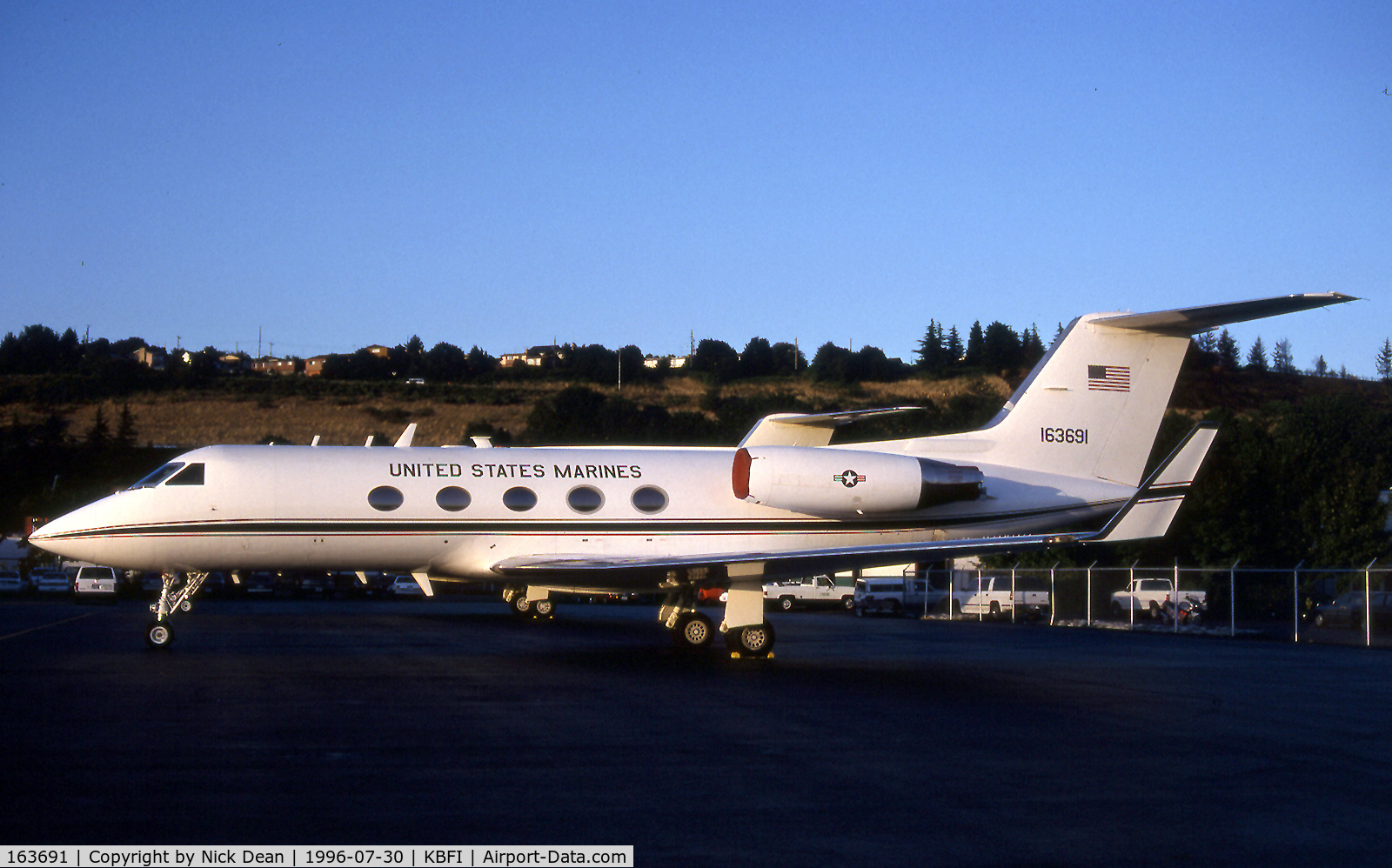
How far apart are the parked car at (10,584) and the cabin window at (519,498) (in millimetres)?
39572

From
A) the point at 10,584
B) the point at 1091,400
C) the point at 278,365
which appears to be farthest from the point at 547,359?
the point at 1091,400

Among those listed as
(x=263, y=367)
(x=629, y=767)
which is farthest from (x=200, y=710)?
(x=263, y=367)

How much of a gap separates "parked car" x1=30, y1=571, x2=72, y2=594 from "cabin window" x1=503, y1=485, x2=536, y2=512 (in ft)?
122

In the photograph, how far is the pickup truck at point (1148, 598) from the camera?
31234mm

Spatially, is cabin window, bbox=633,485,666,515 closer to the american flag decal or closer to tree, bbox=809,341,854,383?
Answer: the american flag decal

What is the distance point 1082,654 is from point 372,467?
11.4 metres

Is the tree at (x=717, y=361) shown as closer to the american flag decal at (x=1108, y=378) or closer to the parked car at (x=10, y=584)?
the parked car at (x=10, y=584)

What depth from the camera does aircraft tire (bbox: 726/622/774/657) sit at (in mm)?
16766

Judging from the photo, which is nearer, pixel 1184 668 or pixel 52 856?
pixel 52 856

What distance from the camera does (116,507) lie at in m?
17.1

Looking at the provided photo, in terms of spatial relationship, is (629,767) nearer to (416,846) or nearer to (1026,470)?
(416,846)
